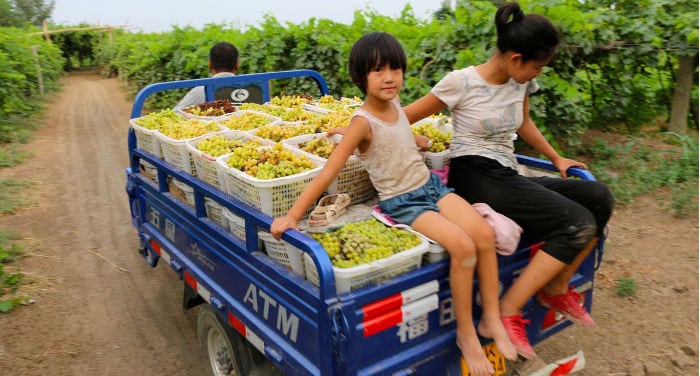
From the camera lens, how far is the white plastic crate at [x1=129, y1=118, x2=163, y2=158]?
3.78 metres

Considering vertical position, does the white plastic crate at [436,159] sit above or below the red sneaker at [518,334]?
above

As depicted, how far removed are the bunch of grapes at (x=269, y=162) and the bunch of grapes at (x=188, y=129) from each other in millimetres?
698

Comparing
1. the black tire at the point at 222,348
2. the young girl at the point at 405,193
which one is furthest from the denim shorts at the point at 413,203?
the black tire at the point at 222,348

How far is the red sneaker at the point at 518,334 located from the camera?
7.89ft

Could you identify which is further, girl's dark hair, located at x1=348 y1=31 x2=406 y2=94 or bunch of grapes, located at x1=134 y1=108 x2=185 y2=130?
bunch of grapes, located at x1=134 y1=108 x2=185 y2=130

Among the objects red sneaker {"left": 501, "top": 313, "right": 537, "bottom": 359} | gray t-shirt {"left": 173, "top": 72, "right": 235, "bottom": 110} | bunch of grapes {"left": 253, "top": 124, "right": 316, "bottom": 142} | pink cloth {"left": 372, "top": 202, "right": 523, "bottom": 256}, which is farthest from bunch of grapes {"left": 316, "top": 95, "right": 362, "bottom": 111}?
red sneaker {"left": 501, "top": 313, "right": 537, "bottom": 359}

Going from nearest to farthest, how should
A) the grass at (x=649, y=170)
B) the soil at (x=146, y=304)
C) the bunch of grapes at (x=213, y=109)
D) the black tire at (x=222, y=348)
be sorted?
the black tire at (x=222, y=348) < the soil at (x=146, y=304) < the bunch of grapes at (x=213, y=109) < the grass at (x=649, y=170)

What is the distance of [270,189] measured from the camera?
2588 mm

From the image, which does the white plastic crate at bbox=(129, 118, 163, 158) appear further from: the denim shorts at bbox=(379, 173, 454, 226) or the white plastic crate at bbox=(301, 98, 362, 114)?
the denim shorts at bbox=(379, 173, 454, 226)

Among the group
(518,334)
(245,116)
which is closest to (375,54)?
(518,334)

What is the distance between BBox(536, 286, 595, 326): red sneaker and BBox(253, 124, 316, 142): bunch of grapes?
1780 mm

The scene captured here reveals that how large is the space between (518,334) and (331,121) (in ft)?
6.11

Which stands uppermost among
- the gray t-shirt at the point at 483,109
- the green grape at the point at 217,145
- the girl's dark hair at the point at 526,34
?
the girl's dark hair at the point at 526,34

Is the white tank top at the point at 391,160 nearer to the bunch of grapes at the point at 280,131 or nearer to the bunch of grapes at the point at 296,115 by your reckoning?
the bunch of grapes at the point at 280,131
